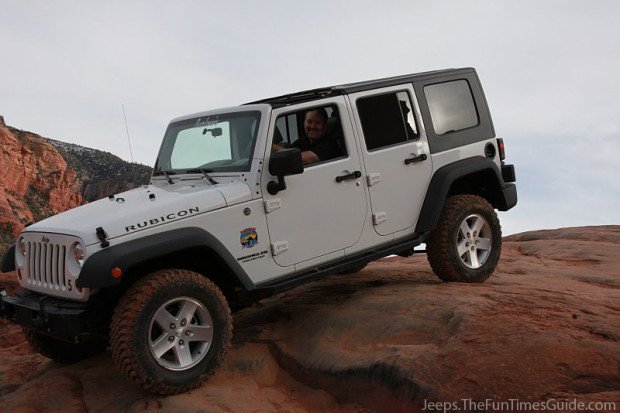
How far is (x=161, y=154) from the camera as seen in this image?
6.20 meters

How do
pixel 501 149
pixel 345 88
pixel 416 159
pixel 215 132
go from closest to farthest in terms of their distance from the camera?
pixel 215 132, pixel 345 88, pixel 416 159, pixel 501 149

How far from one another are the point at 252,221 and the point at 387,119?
1.93 m

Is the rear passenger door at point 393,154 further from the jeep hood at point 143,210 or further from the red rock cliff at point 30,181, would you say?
the red rock cliff at point 30,181

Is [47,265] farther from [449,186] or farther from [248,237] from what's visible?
[449,186]

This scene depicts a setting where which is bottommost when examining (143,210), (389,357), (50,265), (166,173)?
(389,357)

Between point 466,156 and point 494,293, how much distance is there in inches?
67.4

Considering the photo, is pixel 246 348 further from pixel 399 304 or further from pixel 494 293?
pixel 494 293

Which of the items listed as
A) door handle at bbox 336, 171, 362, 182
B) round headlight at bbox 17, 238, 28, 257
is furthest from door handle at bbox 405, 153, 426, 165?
round headlight at bbox 17, 238, 28, 257

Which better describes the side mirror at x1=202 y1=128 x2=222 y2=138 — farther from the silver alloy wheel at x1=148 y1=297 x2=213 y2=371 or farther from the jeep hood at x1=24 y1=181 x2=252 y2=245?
the silver alloy wheel at x1=148 y1=297 x2=213 y2=371

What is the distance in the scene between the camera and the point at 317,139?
231 inches

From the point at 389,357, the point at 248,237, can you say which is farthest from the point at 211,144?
the point at 389,357

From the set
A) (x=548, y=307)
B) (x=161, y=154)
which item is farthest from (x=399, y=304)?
(x=161, y=154)

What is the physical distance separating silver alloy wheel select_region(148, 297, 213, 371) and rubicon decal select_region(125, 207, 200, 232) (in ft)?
1.93

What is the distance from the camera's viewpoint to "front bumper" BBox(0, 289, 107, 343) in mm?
4516
